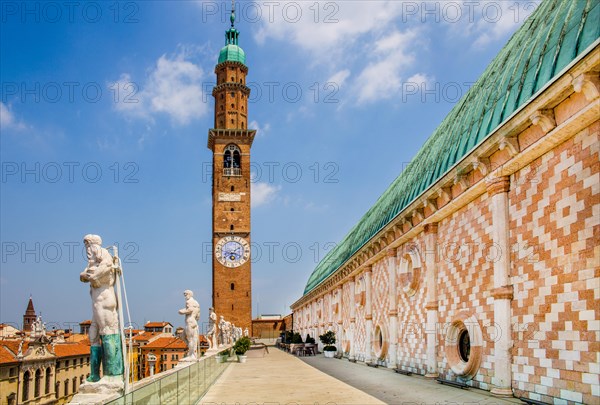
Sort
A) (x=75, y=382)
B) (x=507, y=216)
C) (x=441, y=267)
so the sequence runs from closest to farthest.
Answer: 1. (x=507, y=216)
2. (x=441, y=267)
3. (x=75, y=382)

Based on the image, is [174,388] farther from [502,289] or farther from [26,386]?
[26,386]

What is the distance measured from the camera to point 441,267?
18.2 meters

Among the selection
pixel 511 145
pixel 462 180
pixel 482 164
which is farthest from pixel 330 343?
pixel 511 145

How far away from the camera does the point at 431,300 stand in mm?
18672

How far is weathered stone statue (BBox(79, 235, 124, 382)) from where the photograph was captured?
30.2ft

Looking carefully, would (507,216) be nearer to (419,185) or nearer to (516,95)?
(516,95)

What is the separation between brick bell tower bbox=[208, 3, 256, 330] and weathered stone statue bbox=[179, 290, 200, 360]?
5333cm

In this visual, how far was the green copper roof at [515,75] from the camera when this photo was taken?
35.6 feet

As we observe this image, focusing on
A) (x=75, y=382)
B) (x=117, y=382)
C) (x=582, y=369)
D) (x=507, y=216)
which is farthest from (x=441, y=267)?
(x=75, y=382)

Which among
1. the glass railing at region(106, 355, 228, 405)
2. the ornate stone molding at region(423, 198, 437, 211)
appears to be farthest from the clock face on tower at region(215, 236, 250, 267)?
the ornate stone molding at region(423, 198, 437, 211)

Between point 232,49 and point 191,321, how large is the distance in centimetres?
6318

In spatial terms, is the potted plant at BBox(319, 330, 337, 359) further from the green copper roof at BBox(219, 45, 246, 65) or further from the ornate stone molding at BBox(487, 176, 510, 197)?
the green copper roof at BBox(219, 45, 246, 65)

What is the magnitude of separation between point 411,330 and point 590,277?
11.9 m

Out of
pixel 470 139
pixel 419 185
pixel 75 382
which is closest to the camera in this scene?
pixel 470 139
